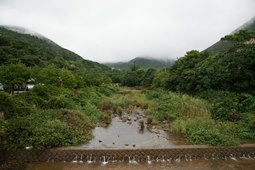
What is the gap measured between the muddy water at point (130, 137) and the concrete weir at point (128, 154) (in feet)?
2.14

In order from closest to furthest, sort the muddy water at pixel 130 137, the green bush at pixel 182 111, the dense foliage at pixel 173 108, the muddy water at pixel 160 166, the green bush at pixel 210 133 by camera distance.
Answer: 1. the muddy water at pixel 160 166
2. the dense foliage at pixel 173 108
3. the green bush at pixel 210 133
4. the muddy water at pixel 130 137
5. the green bush at pixel 182 111

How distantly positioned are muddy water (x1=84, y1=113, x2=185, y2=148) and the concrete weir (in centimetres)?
65

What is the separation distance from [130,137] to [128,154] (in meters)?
Answer: 2.68

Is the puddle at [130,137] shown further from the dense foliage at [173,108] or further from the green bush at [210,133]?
the green bush at [210,133]

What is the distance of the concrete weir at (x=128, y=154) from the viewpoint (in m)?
8.41

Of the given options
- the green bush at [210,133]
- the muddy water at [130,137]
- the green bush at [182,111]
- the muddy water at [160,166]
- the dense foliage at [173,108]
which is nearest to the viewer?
the muddy water at [160,166]

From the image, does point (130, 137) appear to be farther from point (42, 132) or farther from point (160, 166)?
point (42, 132)

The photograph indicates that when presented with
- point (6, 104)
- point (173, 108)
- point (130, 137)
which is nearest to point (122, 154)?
point (130, 137)

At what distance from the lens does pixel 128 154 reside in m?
8.80

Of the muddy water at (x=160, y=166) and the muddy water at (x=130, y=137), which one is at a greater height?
the muddy water at (x=130, y=137)

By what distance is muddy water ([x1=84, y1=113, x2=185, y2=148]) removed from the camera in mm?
10281

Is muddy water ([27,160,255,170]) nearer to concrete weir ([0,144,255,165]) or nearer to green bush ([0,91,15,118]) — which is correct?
concrete weir ([0,144,255,165])

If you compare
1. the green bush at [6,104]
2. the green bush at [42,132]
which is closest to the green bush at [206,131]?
the green bush at [42,132]

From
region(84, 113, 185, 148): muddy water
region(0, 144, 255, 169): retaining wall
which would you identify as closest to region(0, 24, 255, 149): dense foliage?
region(0, 144, 255, 169): retaining wall
